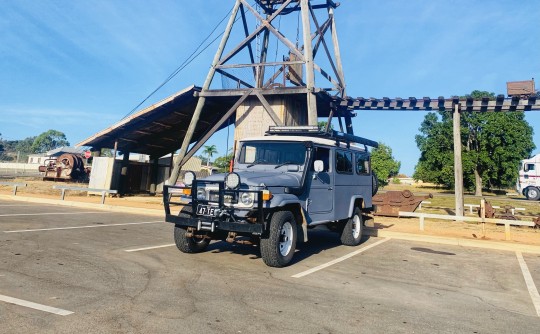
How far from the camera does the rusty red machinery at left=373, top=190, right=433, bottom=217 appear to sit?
603 inches

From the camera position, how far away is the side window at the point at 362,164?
8.96 m

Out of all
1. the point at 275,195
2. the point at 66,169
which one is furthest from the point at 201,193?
the point at 66,169

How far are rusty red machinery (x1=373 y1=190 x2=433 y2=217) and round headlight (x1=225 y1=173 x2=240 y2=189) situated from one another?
11100mm

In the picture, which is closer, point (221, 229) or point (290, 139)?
point (221, 229)

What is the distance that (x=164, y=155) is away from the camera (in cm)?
2484

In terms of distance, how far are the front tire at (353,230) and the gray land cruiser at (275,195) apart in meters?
0.02

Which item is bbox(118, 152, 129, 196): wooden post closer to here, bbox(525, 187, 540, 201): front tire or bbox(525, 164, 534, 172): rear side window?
bbox(525, 164, 534, 172): rear side window

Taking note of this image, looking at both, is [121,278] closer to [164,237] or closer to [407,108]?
[164,237]

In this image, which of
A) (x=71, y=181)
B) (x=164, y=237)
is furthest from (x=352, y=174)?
(x=71, y=181)

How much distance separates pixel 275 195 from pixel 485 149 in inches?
2039

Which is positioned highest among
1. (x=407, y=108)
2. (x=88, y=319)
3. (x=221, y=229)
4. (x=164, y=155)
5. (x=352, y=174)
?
(x=407, y=108)

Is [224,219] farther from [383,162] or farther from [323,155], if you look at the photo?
[383,162]

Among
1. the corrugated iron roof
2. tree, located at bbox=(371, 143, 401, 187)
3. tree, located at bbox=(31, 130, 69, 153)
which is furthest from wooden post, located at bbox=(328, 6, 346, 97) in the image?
tree, located at bbox=(31, 130, 69, 153)

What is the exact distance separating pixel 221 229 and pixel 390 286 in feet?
8.93
